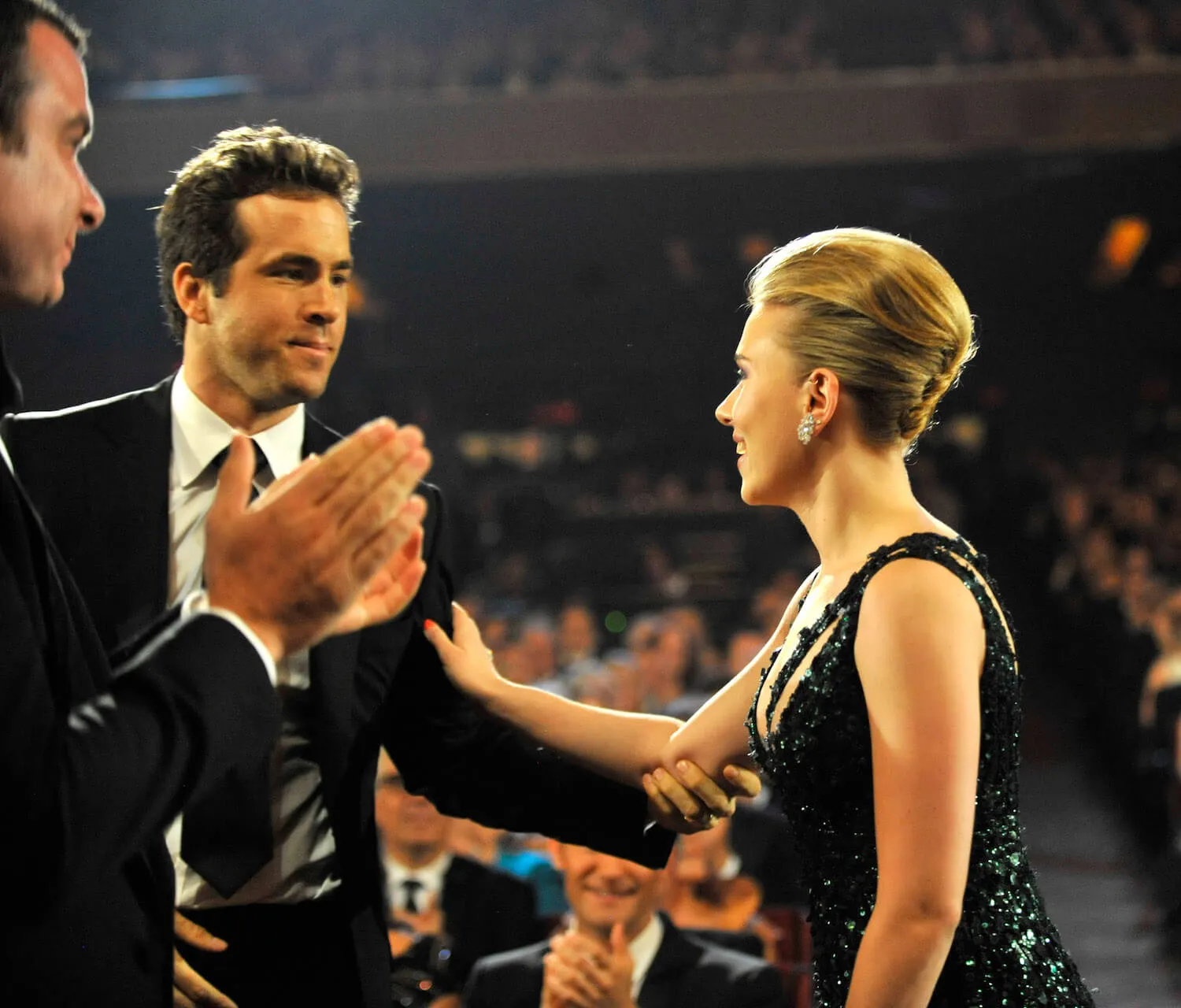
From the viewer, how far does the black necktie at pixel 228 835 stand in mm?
1751

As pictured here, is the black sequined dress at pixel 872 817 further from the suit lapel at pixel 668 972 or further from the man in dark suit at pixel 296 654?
the suit lapel at pixel 668 972

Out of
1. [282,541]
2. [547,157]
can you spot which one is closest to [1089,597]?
[547,157]

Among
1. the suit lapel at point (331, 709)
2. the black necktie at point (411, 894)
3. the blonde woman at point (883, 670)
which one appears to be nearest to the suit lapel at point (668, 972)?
the black necktie at point (411, 894)

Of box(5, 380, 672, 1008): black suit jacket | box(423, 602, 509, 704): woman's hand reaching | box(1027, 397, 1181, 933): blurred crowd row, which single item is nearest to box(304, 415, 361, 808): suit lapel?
box(5, 380, 672, 1008): black suit jacket

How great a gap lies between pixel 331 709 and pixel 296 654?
0.39 ft

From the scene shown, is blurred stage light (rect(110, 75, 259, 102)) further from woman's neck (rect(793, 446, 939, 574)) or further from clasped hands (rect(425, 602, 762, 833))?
woman's neck (rect(793, 446, 939, 574))

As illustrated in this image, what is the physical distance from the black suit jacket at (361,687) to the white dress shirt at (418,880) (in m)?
1.88

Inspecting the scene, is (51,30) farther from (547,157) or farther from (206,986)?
(547,157)

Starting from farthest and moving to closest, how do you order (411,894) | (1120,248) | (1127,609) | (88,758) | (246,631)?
1. (1120,248)
2. (1127,609)
3. (411,894)
4. (246,631)
5. (88,758)

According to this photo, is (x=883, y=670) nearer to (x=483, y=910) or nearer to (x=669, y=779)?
(x=669, y=779)

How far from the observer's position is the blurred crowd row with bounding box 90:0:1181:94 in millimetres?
10406

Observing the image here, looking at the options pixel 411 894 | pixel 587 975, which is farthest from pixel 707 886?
pixel 587 975

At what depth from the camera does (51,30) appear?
128cm

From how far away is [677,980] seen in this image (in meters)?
2.93
